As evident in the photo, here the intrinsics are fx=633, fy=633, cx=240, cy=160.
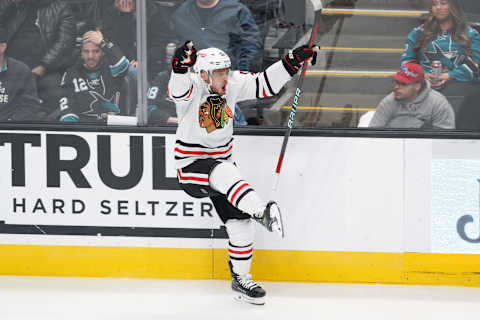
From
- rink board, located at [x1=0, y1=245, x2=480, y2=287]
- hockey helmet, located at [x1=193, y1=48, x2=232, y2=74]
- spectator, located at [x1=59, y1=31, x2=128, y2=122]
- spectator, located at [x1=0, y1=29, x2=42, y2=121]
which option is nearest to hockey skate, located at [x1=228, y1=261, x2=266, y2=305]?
rink board, located at [x1=0, y1=245, x2=480, y2=287]

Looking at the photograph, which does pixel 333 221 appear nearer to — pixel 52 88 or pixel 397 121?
pixel 397 121

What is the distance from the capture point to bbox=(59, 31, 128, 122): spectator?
128 inches

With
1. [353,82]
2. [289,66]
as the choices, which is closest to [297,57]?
[289,66]

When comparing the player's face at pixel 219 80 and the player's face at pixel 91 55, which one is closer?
the player's face at pixel 219 80

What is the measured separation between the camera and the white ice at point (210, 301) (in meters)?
2.83

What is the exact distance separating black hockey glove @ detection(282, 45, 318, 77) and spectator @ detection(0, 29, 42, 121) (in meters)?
1.34

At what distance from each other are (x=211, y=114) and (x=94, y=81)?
75 cm

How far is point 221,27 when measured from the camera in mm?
3205

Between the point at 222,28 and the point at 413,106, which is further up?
the point at 222,28

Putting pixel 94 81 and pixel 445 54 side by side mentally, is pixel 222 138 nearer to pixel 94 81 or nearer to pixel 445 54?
pixel 94 81

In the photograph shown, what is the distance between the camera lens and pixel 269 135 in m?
3.18

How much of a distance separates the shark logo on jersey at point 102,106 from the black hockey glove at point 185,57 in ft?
2.32

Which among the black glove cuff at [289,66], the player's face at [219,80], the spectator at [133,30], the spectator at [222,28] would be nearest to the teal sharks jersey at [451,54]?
the black glove cuff at [289,66]

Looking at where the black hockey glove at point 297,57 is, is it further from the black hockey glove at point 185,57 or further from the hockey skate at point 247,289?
the hockey skate at point 247,289
